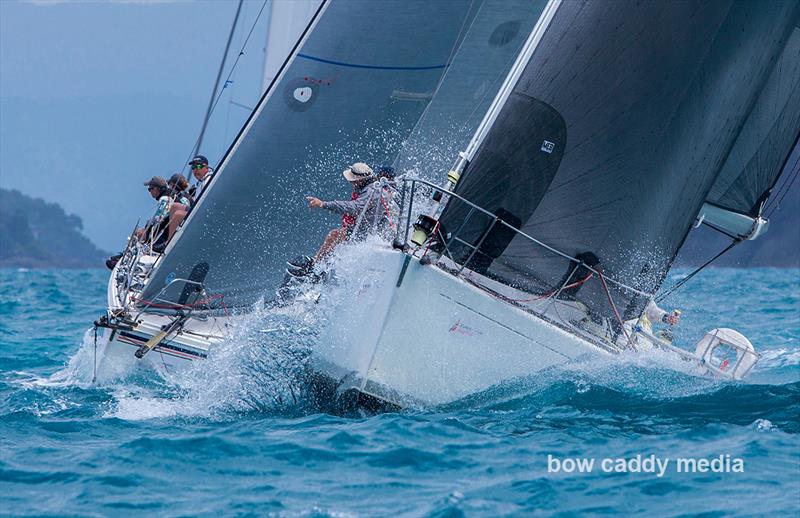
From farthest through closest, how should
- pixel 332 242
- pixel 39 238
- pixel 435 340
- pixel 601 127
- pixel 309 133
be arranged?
pixel 39 238, pixel 309 133, pixel 332 242, pixel 601 127, pixel 435 340

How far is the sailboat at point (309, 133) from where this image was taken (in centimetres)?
801

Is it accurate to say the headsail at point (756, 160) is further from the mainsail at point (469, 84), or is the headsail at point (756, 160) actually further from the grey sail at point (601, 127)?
the mainsail at point (469, 84)

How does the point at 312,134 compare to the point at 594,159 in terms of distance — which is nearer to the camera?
the point at 594,159

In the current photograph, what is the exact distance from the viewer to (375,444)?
512 cm

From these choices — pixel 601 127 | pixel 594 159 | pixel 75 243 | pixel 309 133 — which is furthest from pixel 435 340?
pixel 75 243

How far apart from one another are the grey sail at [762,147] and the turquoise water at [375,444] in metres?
1.35

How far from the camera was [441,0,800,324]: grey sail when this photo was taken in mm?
6363

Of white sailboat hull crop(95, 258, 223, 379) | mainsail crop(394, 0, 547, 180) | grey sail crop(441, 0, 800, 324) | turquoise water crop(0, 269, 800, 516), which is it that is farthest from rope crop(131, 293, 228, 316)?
grey sail crop(441, 0, 800, 324)

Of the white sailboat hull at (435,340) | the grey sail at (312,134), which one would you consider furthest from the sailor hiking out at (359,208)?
the grey sail at (312,134)

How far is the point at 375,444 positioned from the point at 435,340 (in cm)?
82

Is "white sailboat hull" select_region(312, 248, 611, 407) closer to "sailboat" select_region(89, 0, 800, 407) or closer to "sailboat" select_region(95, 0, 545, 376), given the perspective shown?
"sailboat" select_region(89, 0, 800, 407)

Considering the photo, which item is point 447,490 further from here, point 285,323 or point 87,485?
point 285,323

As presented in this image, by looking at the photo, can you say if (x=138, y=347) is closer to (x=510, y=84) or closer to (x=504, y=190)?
(x=504, y=190)

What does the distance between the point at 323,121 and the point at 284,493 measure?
4376 millimetres
